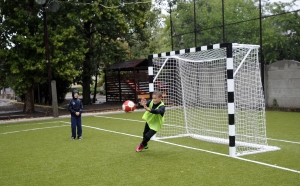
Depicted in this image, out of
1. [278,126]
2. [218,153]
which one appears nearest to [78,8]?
[278,126]

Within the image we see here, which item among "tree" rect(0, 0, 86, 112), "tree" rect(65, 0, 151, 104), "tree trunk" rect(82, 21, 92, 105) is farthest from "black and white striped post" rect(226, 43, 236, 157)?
"tree trunk" rect(82, 21, 92, 105)

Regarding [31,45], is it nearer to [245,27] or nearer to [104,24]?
[104,24]

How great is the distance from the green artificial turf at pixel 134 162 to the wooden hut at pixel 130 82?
1313 centimetres

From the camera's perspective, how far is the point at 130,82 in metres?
26.1

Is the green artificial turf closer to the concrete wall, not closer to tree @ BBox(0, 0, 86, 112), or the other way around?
the concrete wall

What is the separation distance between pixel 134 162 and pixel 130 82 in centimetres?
1825

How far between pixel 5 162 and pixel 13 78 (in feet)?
49.9

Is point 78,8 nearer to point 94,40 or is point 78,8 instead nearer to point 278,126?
point 94,40

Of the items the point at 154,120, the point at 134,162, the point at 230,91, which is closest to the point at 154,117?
the point at 154,120

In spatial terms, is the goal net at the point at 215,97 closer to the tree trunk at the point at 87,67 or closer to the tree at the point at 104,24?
the tree at the point at 104,24

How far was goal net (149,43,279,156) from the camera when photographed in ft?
29.4

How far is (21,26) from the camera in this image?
68.5ft

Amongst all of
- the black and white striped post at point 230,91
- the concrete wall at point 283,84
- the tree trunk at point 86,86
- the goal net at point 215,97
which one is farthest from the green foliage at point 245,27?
the black and white striped post at point 230,91

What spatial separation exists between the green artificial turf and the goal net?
2.24 feet
